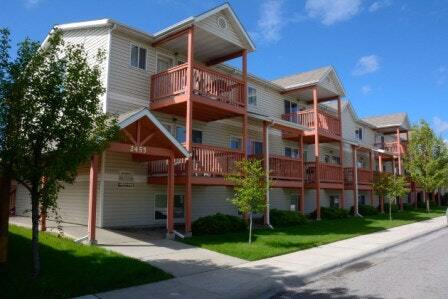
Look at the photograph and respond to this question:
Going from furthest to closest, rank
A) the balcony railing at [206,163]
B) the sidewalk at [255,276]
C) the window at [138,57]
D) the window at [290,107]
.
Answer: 1. the window at [290,107]
2. the window at [138,57]
3. the balcony railing at [206,163]
4. the sidewalk at [255,276]

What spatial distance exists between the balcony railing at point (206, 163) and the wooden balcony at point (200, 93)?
1.89m

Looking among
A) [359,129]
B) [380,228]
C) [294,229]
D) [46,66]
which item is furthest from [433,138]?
[46,66]

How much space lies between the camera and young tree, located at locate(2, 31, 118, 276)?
8.08 m

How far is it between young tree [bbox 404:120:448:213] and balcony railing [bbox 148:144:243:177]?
24433 mm

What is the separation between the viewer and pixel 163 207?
1825 centimetres

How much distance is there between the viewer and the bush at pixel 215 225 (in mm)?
15562

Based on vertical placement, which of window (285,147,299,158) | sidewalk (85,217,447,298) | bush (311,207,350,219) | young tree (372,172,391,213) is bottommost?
sidewalk (85,217,447,298)

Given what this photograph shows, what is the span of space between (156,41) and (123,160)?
5459 mm

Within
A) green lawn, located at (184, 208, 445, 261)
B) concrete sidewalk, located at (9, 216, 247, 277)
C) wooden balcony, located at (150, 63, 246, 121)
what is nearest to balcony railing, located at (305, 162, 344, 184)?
green lawn, located at (184, 208, 445, 261)

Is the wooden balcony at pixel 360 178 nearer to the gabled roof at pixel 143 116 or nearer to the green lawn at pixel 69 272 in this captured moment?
the gabled roof at pixel 143 116

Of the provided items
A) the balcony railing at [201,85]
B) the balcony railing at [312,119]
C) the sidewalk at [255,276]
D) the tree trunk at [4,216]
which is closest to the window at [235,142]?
the balcony railing at [201,85]

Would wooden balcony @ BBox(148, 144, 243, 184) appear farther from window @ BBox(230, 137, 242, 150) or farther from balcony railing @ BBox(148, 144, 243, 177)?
window @ BBox(230, 137, 242, 150)

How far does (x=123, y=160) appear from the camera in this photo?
648 inches

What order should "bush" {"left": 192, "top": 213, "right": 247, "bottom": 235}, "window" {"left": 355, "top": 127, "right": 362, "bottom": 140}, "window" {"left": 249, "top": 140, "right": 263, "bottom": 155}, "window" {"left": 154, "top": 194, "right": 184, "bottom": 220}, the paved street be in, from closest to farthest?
the paved street < "bush" {"left": 192, "top": 213, "right": 247, "bottom": 235} < "window" {"left": 154, "top": 194, "right": 184, "bottom": 220} < "window" {"left": 249, "top": 140, "right": 263, "bottom": 155} < "window" {"left": 355, "top": 127, "right": 362, "bottom": 140}
